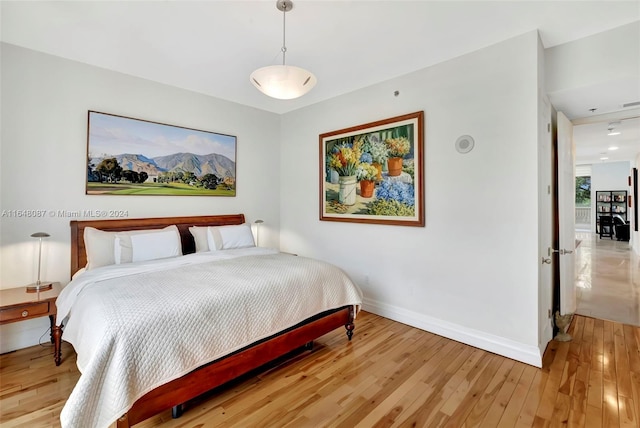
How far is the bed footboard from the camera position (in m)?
1.63

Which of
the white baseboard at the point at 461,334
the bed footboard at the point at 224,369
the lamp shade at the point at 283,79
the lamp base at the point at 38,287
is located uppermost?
the lamp shade at the point at 283,79

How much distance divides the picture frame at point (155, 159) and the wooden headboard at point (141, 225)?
0.32 meters

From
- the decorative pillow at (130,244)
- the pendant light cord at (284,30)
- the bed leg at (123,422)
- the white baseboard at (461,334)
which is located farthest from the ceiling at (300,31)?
the bed leg at (123,422)

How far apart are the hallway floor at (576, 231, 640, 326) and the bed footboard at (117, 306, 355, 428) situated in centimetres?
327

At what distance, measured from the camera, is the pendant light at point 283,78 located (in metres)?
2.08

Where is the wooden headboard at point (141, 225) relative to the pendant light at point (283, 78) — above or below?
below

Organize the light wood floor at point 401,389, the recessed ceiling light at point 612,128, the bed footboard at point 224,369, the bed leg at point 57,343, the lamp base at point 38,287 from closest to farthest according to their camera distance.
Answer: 1. the bed footboard at point 224,369
2. the light wood floor at point 401,389
3. the bed leg at point 57,343
4. the lamp base at point 38,287
5. the recessed ceiling light at point 612,128

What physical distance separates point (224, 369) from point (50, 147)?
2.75 metres

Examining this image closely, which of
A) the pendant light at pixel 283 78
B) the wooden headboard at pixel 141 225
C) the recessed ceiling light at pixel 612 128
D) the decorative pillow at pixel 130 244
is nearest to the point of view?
the pendant light at pixel 283 78

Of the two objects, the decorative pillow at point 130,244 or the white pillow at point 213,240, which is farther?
the white pillow at point 213,240

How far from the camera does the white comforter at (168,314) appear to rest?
148cm

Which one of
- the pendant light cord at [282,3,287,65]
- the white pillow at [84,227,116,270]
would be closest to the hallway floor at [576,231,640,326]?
the pendant light cord at [282,3,287,65]

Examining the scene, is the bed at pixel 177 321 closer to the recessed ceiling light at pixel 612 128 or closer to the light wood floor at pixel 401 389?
the light wood floor at pixel 401 389

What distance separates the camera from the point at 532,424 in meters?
1.78
